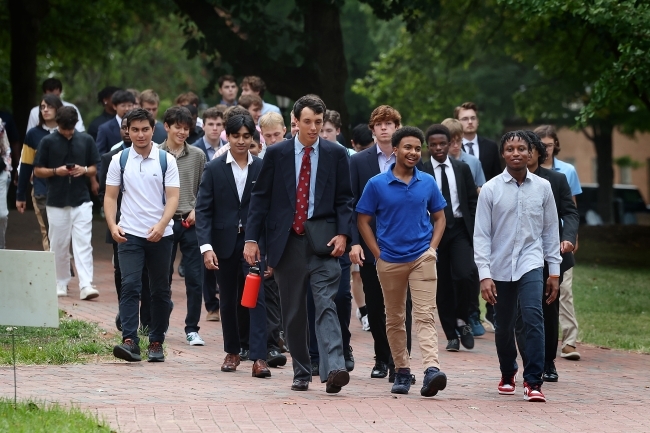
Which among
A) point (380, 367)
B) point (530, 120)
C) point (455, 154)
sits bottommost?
point (380, 367)

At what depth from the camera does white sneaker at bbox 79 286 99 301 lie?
13.8 m

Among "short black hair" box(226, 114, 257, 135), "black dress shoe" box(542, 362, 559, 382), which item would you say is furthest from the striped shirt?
"black dress shoe" box(542, 362, 559, 382)

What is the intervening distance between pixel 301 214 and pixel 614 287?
10703 mm

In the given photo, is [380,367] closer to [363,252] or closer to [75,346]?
[363,252]

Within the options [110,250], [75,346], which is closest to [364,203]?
[75,346]

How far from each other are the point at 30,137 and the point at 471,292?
18.3ft

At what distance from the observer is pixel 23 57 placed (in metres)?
27.5

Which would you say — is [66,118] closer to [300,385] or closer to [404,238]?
[300,385]

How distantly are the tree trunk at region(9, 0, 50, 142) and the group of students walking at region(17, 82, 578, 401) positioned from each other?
657 inches

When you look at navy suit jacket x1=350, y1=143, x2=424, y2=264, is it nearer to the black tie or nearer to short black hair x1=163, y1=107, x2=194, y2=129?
the black tie

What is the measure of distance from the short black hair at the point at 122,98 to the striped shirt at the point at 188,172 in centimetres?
241

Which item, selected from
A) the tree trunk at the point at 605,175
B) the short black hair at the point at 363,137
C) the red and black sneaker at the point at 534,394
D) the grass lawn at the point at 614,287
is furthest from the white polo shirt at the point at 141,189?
the tree trunk at the point at 605,175

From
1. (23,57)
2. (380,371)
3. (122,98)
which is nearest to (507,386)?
(380,371)

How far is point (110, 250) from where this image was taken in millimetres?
19828
